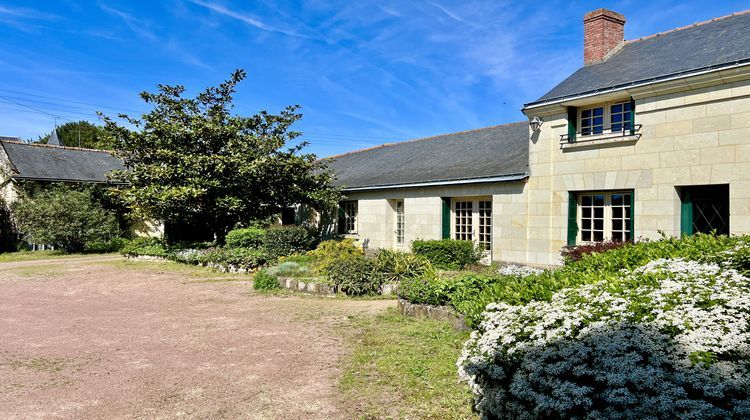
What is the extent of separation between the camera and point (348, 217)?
18.6m

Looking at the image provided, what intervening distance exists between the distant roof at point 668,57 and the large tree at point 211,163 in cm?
835

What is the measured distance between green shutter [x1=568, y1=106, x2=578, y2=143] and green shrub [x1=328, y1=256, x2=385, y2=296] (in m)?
5.82

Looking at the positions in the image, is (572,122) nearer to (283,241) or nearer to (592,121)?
(592,121)

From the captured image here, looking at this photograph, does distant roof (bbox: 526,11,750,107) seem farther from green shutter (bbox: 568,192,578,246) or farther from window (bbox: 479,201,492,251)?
window (bbox: 479,201,492,251)

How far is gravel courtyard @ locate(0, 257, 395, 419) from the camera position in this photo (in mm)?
4168

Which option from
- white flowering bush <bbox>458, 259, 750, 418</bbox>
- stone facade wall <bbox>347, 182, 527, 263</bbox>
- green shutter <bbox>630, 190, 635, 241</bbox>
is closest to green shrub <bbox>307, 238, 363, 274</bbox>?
stone facade wall <bbox>347, 182, 527, 263</bbox>

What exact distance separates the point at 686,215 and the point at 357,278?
6.91 metres

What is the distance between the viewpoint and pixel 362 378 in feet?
15.4

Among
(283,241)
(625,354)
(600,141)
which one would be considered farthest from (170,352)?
(600,141)

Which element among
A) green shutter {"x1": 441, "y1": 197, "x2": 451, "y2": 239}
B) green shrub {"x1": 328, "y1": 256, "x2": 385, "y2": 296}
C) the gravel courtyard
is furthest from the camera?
green shutter {"x1": 441, "y1": 197, "x2": 451, "y2": 239}

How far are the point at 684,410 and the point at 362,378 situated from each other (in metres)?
2.95

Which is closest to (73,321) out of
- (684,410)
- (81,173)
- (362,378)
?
(362,378)

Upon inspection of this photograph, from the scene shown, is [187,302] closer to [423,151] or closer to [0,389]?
[0,389]

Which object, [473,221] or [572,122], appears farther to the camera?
[473,221]
